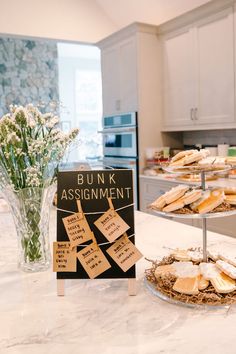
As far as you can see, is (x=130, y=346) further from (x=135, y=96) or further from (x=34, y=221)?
(x=135, y=96)

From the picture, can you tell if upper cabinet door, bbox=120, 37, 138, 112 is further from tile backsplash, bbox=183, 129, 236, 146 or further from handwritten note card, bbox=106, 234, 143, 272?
handwritten note card, bbox=106, 234, 143, 272

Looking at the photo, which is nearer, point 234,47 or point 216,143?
point 234,47

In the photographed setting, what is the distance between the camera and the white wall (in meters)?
4.22

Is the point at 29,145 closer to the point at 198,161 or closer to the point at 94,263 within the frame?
the point at 94,263

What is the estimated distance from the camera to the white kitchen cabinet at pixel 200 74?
3.29 meters

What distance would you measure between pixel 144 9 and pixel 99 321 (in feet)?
13.5

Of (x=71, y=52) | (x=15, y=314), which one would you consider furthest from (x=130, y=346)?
(x=71, y=52)

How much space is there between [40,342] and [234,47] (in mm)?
3006

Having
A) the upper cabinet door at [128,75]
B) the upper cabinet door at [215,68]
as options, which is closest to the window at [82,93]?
the upper cabinet door at [128,75]

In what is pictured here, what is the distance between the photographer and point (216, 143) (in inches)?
154

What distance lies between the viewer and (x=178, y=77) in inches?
152

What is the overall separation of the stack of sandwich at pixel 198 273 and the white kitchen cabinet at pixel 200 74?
2397 mm

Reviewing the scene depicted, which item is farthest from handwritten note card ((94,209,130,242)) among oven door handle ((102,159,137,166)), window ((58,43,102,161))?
window ((58,43,102,161))

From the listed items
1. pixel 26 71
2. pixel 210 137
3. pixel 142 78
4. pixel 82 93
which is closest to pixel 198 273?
pixel 210 137
